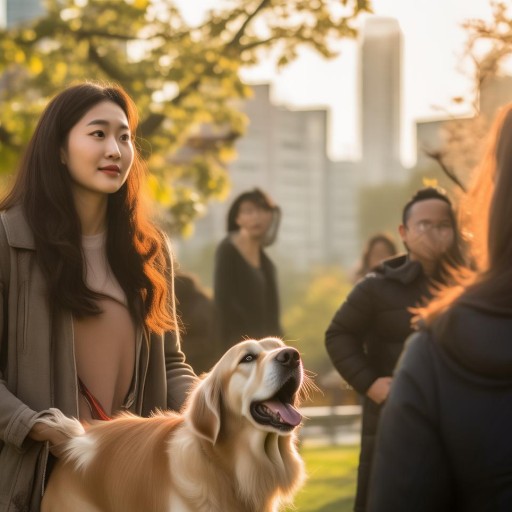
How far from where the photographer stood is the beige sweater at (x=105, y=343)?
4.84m

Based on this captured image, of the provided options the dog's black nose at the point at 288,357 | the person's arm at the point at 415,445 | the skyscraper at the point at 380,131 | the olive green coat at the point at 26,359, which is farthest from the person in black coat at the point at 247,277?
the skyscraper at the point at 380,131

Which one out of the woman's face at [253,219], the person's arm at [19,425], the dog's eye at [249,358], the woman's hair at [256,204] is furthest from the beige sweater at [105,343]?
the woman's hair at [256,204]

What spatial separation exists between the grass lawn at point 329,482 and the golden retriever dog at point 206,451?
169 inches

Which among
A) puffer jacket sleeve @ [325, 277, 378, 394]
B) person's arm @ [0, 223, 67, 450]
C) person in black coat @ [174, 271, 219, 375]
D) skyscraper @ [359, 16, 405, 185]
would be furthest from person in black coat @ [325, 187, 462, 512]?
skyscraper @ [359, 16, 405, 185]

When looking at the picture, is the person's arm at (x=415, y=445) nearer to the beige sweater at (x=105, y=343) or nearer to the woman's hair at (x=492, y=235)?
the woman's hair at (x=492, y=235)

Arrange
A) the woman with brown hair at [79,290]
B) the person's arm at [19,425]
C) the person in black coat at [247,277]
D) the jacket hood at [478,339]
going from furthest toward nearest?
the person in black coat at [247,277]
the woman with brown hair at [79,290]
the person's arm at [19,425]
the jacket hood at [478,339]

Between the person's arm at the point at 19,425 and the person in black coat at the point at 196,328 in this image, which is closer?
the person's arm at the point at 19,425

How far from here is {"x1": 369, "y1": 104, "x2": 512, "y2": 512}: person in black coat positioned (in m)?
2.70

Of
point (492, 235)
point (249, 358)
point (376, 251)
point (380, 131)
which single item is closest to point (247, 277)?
point (376, 251)

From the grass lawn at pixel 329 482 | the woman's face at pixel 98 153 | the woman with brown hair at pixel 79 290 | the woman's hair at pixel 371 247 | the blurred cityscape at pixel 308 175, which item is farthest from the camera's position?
the blurred cityscape at pixel 308 175

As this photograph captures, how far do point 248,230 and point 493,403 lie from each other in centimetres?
828

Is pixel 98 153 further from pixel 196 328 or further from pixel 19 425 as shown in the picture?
pixel 196 328

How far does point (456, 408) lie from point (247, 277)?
26.8 feet

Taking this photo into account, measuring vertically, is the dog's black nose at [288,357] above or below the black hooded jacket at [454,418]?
below
